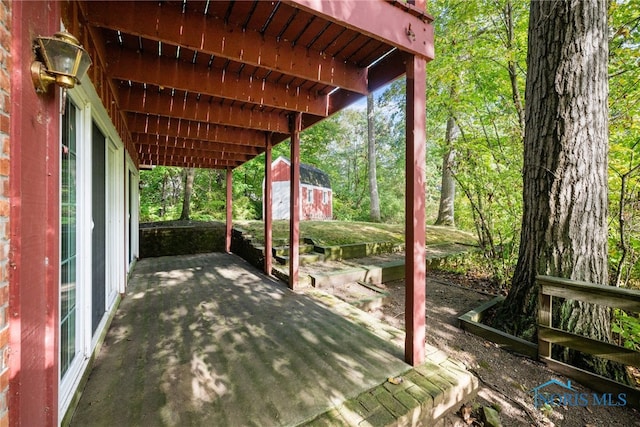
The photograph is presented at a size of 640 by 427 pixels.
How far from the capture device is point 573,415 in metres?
2.08

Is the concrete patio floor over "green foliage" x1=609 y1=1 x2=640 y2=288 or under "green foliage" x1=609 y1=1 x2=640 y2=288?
under

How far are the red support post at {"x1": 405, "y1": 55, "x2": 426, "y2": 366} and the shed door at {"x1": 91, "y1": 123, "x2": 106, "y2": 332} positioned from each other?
9.59ft

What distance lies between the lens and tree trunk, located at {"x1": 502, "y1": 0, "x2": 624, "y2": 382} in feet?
8.94

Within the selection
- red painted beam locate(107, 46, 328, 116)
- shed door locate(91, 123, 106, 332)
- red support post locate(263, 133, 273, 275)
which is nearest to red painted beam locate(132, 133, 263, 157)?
red support post locate(263, 133, 273, 275)

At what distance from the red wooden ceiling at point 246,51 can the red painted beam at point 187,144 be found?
99cm

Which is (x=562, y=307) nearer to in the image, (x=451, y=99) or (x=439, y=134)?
(x=451, y=99)

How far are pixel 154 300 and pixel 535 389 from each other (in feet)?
15.2

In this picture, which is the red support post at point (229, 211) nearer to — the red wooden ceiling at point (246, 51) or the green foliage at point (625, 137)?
the red wooden ceiling at point (246, 51)

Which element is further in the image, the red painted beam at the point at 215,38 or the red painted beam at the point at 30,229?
the red painted beam at the point at 215,38

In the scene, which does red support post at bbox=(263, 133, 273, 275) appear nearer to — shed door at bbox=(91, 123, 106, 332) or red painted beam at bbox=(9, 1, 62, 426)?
shed door at bbox=(91, 123, 106, 332)

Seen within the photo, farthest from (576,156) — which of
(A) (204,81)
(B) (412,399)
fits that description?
(A) (204,81)

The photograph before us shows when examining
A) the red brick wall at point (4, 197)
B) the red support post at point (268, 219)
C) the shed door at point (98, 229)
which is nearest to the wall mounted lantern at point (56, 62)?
the red brick wall at point (4, 197)

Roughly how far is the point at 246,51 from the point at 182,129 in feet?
8.54

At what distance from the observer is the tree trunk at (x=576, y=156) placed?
2.72 m
